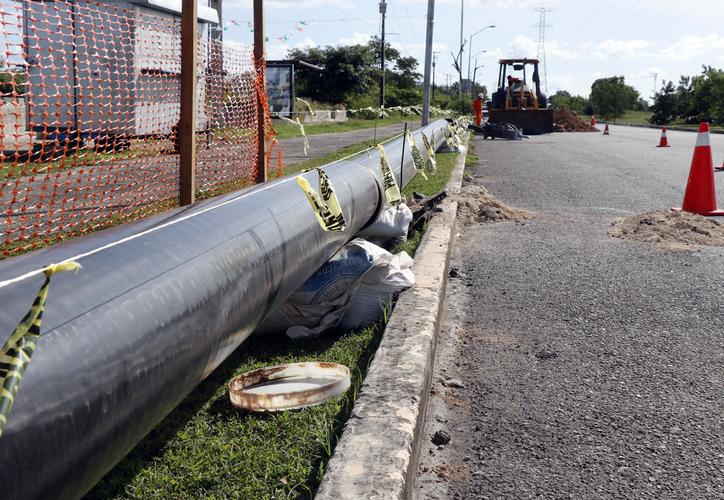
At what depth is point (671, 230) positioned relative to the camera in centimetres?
688

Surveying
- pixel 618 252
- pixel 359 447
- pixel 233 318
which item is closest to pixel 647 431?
pixel 359 447

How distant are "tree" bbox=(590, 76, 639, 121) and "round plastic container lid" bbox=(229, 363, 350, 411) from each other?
87277mm

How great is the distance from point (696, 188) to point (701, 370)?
5.21 metres

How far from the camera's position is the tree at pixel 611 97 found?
85.6 m

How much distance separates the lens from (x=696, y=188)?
325 inches

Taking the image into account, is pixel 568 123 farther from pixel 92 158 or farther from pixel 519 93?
pixel 92 158

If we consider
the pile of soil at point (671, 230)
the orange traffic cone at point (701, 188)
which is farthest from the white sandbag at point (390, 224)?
the orange traffic cone at point (701, 188)

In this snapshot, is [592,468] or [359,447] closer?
[359,447]

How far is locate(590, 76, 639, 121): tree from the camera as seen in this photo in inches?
3369

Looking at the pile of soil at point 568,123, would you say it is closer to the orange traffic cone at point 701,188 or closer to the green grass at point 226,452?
the orange traffic cone at point 701,188

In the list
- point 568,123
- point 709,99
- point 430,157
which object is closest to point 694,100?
point 709,99

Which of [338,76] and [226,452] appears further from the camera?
[338,76]

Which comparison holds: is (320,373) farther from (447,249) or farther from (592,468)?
(447,249)

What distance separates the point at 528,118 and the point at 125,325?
88.4 ft
